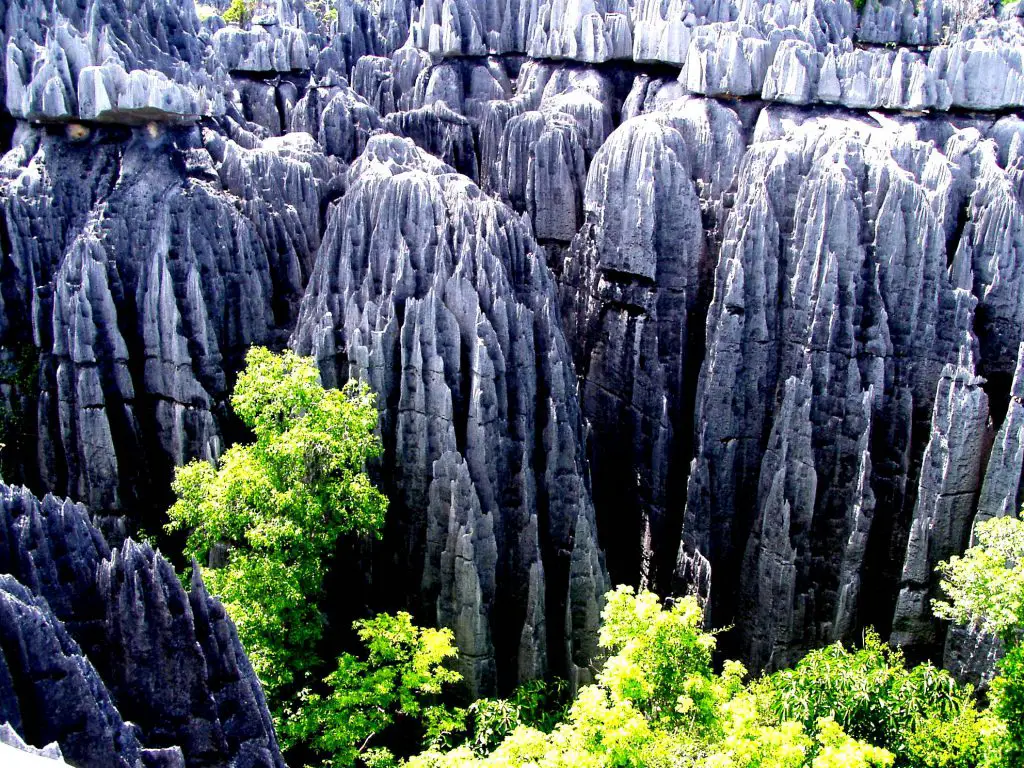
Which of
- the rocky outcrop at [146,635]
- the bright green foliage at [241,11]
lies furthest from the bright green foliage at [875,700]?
the bright green foliage at [241,11]

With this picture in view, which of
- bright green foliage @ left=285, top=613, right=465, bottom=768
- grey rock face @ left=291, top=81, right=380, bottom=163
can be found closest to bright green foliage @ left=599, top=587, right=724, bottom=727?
bright green foliage @ left=285, top=613, right=465, bottom=768

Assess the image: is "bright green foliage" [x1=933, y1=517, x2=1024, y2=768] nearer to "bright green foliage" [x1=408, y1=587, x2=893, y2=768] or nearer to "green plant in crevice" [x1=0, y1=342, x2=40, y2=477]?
"bright green foliage" [x1=408, y1=587, x2=893, y2=768]

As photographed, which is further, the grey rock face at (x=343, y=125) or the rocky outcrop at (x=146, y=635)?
the grey rock face at (x=343, y=125)

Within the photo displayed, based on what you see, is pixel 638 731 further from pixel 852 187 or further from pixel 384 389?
pixel 852 187

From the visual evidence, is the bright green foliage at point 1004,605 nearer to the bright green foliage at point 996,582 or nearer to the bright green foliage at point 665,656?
the bright green foliage at point 996,582

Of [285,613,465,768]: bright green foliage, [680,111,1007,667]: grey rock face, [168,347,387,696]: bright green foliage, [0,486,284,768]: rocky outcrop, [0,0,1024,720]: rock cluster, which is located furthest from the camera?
[680,111,1007,667]: grey rock face

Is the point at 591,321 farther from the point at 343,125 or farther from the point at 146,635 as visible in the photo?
the point at 146,635

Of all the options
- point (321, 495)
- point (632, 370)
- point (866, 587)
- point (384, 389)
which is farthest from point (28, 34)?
point (866, 587)
